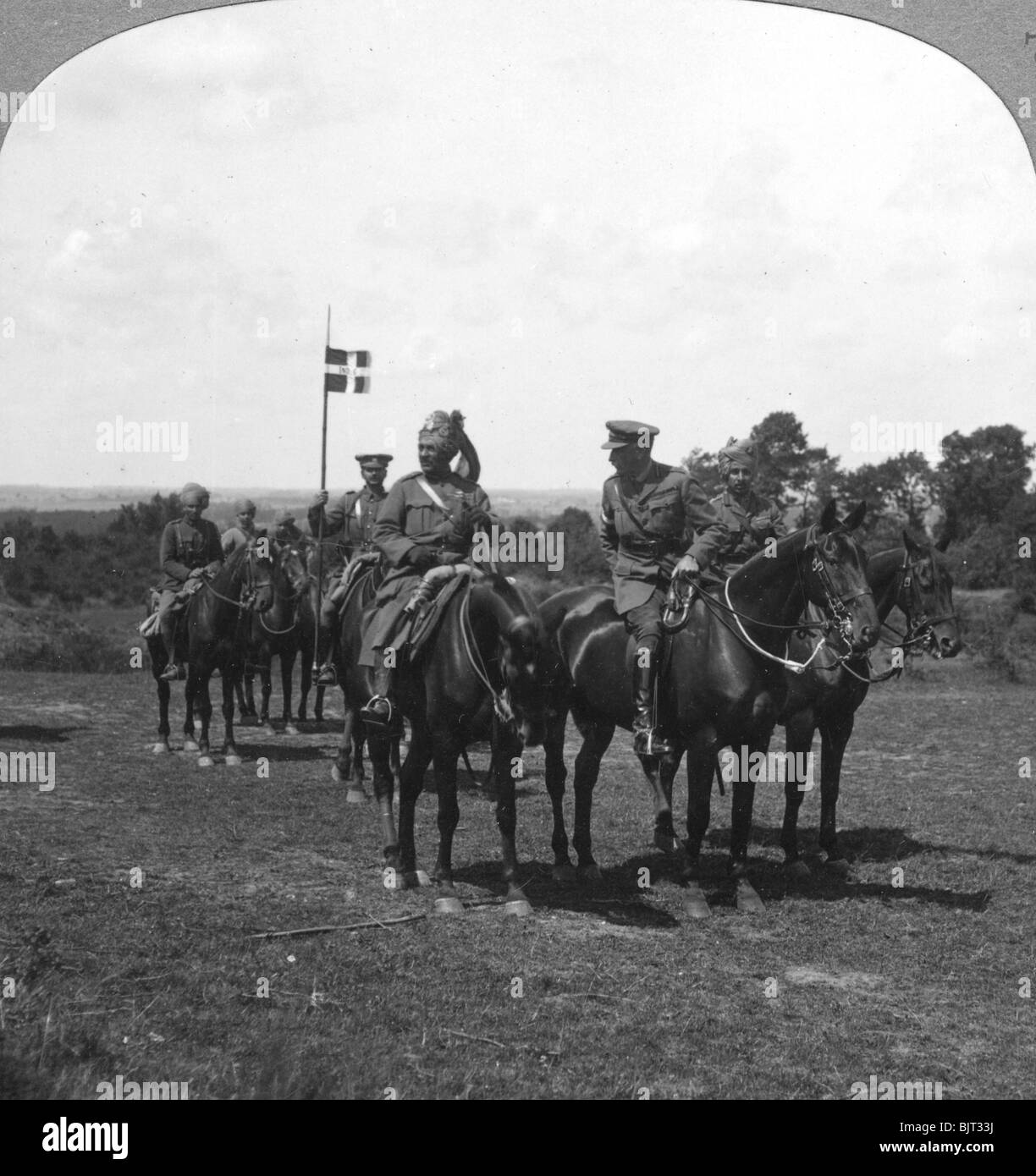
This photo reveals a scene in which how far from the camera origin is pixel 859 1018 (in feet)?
23.1

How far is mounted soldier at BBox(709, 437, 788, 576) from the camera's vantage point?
11086 millimetres

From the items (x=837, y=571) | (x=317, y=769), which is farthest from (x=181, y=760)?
(x=837, y=571)

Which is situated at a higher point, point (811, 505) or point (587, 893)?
point (811, 505)

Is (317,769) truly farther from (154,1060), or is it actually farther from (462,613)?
(154,1060)

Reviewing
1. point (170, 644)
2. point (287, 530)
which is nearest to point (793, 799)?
point (170, 644)

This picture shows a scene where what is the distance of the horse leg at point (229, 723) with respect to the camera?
15.0m

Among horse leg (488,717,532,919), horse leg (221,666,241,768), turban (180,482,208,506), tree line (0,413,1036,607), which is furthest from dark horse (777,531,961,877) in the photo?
tree line (0,413,1036,607)

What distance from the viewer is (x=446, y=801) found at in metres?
9.14

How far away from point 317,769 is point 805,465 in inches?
964

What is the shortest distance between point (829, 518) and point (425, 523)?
2.69 meters

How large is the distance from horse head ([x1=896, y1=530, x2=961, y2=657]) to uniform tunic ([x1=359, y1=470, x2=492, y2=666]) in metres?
3.53

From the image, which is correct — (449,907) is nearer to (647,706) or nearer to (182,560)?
(647,706)

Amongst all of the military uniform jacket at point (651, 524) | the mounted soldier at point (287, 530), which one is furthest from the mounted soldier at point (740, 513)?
the mounted soldier at point (287, 530)

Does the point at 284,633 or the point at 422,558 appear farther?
the point at 284,633
